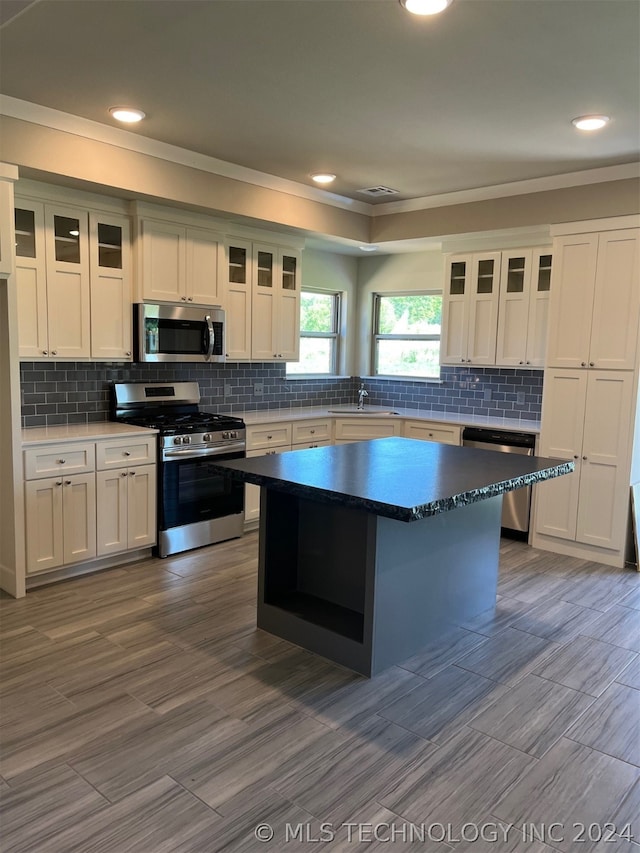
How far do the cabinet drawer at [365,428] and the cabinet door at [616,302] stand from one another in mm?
1813

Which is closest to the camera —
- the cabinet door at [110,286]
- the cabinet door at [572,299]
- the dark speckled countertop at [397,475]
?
the dark speckled countertop at [397,475]

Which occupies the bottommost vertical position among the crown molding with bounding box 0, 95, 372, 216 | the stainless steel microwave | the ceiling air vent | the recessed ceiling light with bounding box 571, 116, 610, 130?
the stainless steel microwave

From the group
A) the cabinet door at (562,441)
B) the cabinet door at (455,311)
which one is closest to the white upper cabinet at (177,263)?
the cabinet door at (455,311)

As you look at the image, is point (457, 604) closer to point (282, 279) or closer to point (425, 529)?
point (425, 529)

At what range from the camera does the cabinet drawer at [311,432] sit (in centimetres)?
537

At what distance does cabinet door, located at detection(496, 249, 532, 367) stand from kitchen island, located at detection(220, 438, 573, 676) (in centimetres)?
179

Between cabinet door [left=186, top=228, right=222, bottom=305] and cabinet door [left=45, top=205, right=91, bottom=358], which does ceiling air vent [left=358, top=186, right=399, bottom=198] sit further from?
cabinet door [left=45, top=205, right=91, bottom=358]

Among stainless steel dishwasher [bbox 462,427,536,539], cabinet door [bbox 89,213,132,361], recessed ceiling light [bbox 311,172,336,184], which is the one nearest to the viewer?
cabinet door [bbox 89,213,132,361]

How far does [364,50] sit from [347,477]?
1.81 meters

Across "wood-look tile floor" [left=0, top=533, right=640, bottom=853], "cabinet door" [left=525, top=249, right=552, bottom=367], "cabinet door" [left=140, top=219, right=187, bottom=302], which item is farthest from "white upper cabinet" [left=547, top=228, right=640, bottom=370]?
"cabinet door" [left=140, top=219, right=187, bottom=302]

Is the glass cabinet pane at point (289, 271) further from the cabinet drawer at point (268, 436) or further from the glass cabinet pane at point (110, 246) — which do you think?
the glass cabinet pane at point (110, 246)

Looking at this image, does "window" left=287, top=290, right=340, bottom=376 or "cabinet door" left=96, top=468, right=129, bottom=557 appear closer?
"cabinet door" left=96, top=468, right=129, bottom=557

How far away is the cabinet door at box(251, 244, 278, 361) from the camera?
5191 mm

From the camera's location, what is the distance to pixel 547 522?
4.85 m
